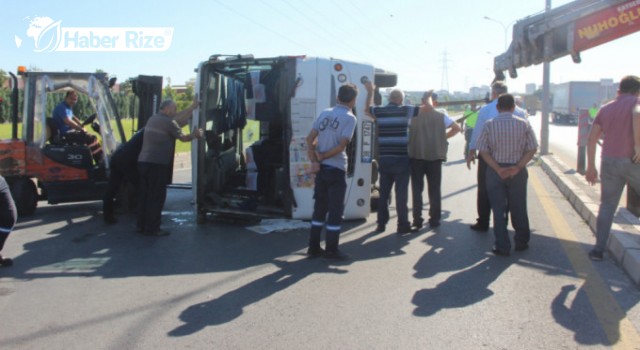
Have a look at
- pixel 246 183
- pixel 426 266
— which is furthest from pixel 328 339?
pixel 246 183

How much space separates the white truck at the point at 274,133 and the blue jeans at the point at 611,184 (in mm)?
2914

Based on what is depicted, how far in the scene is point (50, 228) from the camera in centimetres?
776

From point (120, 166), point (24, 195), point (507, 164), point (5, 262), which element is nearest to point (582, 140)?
point (507, 164)

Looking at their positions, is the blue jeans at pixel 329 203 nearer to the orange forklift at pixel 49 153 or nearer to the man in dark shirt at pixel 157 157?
the man in dark shirt at pixel 157 157

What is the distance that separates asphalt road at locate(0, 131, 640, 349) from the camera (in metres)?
3.95

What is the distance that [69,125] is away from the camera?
898 centimetres

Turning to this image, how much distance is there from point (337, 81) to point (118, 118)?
412cm

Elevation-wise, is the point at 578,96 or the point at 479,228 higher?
the point at 578,96

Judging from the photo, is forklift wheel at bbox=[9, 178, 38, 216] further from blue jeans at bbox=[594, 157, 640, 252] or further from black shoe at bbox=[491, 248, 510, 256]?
blue jeans at bbox=[594, 157, 640, 252]

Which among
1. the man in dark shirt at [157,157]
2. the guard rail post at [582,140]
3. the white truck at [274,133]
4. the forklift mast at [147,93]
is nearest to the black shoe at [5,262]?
the man in dark shirt at [157,157]

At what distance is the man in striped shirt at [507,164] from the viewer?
6020 millimetres

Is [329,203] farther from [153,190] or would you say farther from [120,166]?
[120,166]

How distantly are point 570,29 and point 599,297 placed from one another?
5690 millimetres

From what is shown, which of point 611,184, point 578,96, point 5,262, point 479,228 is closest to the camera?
point 611,184
